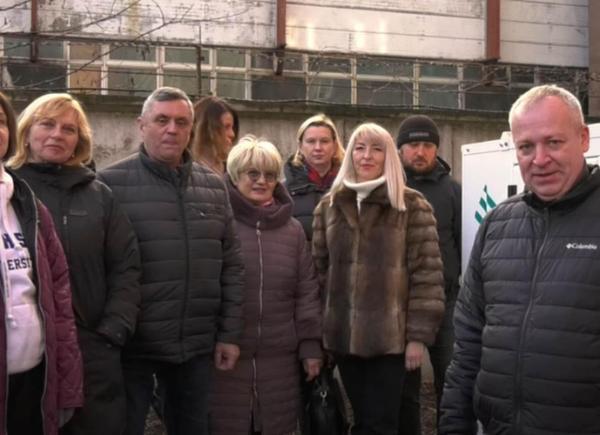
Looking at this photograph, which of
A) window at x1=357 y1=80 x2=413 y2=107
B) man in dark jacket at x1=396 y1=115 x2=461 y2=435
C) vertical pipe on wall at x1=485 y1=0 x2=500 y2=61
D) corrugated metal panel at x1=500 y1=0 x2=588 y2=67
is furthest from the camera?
corrugated metal panel at x1=500 y1=0 x2=588 y2=67

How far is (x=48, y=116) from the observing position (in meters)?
3.59

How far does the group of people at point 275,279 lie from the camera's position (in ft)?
8.89

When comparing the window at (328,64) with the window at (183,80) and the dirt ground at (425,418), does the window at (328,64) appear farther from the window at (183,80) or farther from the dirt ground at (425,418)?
the dirt ground at (425,418)

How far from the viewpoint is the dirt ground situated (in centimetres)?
594

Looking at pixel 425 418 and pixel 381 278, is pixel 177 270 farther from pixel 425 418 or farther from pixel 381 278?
pixel 425 418

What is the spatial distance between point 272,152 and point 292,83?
7760 millimetres

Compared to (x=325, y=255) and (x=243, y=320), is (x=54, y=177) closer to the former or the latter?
(x=243, y=320)

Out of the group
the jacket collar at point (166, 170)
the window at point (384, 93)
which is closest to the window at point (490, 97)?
the window at point (384, 93)

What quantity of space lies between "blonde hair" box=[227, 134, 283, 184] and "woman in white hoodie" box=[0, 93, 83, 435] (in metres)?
1.36

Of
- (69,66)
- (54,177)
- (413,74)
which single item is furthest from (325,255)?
(413,74)

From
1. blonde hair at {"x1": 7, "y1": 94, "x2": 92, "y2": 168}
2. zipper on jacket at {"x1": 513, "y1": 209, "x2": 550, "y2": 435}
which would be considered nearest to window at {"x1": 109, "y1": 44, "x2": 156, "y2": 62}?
blonde hair at {"x1": 7, "y1": 94, "x2": 92, "y2": 168}

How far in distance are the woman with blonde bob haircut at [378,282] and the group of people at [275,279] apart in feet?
0.03

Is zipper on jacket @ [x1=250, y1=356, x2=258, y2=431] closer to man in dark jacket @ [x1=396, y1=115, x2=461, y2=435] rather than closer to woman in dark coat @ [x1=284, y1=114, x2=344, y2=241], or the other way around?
woman in dark coat @ [x1=284, y1=114, x2=344, y2=241]

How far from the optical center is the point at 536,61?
1329 centimetres
